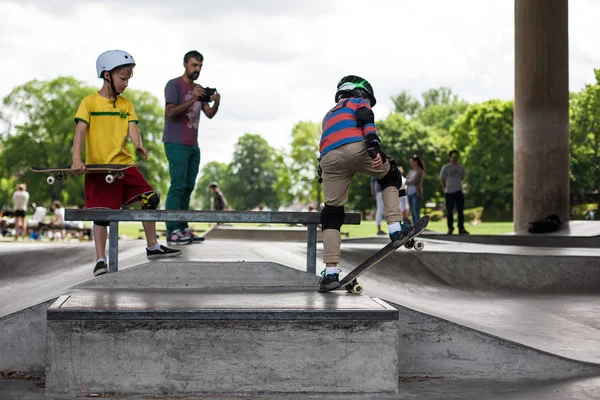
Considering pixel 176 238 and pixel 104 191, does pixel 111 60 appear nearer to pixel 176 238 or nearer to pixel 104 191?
pixel 104 191

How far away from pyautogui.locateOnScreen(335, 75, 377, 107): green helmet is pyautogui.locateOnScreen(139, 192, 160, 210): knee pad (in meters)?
1.90

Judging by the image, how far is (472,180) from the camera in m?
56.8

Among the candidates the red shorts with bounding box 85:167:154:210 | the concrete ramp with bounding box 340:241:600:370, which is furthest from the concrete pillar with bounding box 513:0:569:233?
the red shorts with bounding box 85:167:154:210

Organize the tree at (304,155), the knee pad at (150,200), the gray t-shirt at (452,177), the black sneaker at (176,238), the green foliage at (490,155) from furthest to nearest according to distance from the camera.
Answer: the tree at (304,155), the green foliage at (490,155), the gray t-shirt at (452,177), the black sneaker at (176,238), the knee pad at (150,200)

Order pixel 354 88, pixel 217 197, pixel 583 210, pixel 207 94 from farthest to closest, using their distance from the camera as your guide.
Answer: pixel 583 210
pixel 217 197
pixel 207 94
pixel 354 88

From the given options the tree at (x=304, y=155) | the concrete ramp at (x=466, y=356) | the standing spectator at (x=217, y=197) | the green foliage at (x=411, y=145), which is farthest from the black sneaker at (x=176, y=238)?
the tree at (x=304, y=155)

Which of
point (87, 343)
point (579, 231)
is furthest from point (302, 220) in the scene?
point (579, 231)

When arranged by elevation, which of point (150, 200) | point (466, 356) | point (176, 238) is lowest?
point (466, 356)

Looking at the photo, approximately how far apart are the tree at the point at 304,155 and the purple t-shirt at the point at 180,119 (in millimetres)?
65713

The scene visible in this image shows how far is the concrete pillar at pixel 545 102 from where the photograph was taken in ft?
54.5

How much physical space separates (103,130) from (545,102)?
1331 centimetres

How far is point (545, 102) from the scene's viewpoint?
1670 cm

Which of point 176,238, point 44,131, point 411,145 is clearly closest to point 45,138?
point 44,131

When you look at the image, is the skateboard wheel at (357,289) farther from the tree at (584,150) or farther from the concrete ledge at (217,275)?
the tree at (584,150)
